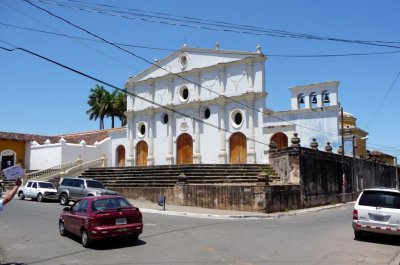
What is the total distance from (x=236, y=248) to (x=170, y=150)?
98.9ft

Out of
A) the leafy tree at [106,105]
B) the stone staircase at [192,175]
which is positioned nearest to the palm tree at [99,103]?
the leafy tree at [106,105]

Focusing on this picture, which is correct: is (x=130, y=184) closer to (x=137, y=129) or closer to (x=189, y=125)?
(x=189, y=125)

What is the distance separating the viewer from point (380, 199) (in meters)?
12.6

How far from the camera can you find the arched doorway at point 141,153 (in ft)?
143

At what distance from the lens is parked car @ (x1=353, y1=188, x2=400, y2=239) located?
12.0m

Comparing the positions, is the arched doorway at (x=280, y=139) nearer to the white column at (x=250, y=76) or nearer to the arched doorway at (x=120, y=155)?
the white column at (x=250, y=76)

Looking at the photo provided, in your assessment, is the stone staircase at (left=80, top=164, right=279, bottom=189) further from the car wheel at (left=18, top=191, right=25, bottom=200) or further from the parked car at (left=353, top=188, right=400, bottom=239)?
the parked car at (left=353, top=188, right=400, bottom=239)

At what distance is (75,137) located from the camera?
169 feet

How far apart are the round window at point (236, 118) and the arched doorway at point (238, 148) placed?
86cm

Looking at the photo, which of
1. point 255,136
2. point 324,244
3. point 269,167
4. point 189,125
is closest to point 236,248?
point 324,244

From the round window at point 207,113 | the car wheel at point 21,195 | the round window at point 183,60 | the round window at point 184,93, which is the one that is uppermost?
the round window at point 183,60

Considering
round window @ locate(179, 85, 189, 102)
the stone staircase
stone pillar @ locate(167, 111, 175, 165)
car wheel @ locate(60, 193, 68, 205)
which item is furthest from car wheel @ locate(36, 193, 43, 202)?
round window @ locate(179, 85, 189, 102)

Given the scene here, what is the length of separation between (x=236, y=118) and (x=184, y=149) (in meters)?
6.11

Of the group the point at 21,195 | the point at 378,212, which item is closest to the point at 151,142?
the point at 21,195
